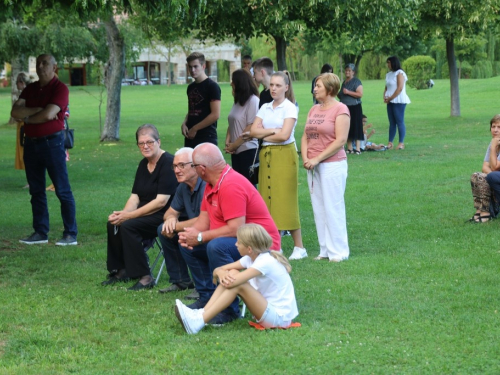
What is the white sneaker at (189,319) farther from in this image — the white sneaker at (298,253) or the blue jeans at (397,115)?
the blue jeans at (397,115)

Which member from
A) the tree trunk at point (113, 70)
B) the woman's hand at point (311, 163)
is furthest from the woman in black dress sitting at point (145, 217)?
the tree trunk at point (113, 70)

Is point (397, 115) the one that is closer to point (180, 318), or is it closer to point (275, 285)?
point (275, 285)

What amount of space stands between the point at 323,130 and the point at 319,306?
240cm

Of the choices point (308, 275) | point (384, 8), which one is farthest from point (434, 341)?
point (384, 8)

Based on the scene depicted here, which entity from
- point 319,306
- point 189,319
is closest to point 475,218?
point 319,306

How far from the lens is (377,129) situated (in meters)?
26.5

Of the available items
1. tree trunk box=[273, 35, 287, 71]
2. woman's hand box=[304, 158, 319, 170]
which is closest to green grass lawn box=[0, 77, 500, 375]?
woman's hand box=[304, 158, 319, 170]

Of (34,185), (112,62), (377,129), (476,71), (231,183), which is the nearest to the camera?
(231,183)

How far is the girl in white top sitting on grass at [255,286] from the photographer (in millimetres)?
5949

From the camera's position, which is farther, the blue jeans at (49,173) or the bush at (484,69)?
the bush at (484,69)

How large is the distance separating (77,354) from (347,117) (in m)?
4.03

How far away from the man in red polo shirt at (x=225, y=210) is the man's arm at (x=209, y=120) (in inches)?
142

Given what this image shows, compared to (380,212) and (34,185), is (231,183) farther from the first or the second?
(380,212)

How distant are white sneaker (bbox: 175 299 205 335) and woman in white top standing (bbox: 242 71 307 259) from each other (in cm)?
278
